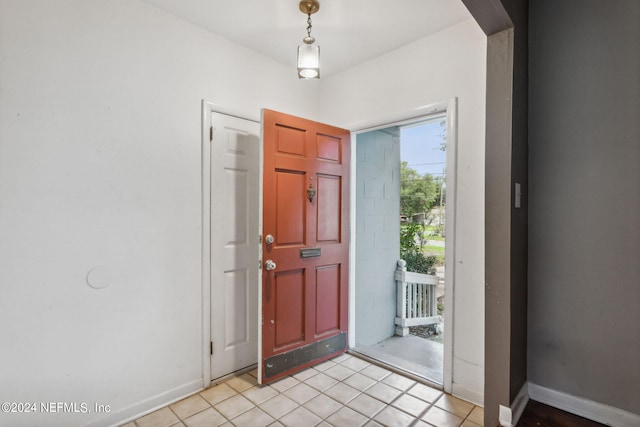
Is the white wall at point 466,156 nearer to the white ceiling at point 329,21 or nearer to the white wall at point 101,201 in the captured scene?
the white ceiling at point 329,21

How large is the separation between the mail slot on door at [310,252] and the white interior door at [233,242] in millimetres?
400

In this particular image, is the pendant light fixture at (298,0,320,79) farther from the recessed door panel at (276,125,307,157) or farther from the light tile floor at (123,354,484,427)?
the light tile floor at (123,354,484,427)

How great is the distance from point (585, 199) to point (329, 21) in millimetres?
1941

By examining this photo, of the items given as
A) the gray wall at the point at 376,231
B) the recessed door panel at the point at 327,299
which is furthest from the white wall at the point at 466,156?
the gray wall at the point at 376,231

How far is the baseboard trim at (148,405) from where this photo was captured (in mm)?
1742

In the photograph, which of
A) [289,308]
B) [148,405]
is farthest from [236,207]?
[148,405]

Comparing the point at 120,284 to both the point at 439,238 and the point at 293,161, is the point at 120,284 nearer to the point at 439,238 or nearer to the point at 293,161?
the point at 293,161

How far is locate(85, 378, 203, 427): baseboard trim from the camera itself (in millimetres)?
1742

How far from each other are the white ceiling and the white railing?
8.18ft

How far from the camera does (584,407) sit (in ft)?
5.48

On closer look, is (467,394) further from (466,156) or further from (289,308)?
(466,156)

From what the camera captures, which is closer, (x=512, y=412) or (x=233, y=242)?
(x=512, y=412)

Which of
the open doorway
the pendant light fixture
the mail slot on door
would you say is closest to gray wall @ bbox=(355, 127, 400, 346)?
the open doorway

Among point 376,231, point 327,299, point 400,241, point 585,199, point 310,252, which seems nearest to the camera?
point 585,199
